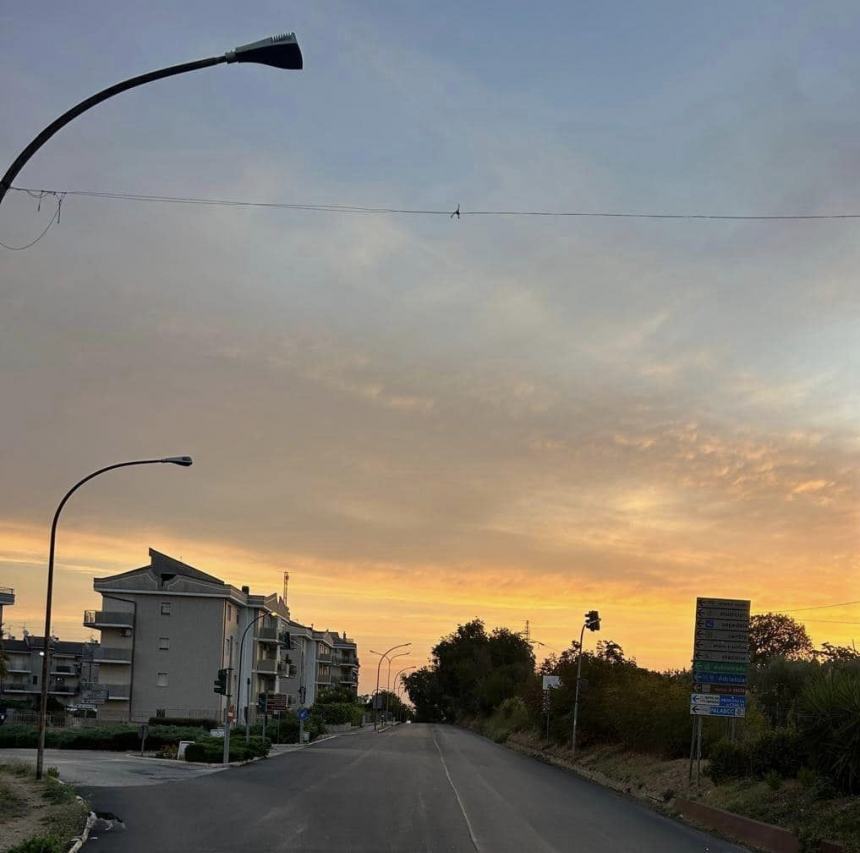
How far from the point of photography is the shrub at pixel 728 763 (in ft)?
83.0

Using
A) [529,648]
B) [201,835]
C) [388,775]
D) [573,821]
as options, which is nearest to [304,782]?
[388,775]

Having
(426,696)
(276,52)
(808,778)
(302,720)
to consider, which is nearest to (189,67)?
(276,52)

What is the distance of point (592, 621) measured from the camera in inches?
1812

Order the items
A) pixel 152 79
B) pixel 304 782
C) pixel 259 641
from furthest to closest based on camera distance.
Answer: pixel 259 641
pixel 304 782
pixel 152 79

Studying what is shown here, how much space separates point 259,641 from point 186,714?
19011 mm

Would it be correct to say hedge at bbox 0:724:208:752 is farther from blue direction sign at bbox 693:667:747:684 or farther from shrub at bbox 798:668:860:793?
shrub at bbox 798:668:860:793

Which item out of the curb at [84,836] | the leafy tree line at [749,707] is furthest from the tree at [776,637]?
the curb at [84,836]

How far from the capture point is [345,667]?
182m

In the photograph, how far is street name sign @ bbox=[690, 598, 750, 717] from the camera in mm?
28016

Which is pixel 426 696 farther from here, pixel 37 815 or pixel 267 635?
pixel 37 815

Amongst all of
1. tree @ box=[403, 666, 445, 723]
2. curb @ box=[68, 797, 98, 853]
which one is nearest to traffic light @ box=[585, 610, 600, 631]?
curb @ box=[68, 797, 98, 853]

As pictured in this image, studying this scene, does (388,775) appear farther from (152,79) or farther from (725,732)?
(152,79)

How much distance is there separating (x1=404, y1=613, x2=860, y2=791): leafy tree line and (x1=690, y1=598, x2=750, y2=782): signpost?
1051mm

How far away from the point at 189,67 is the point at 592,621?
125 ft
